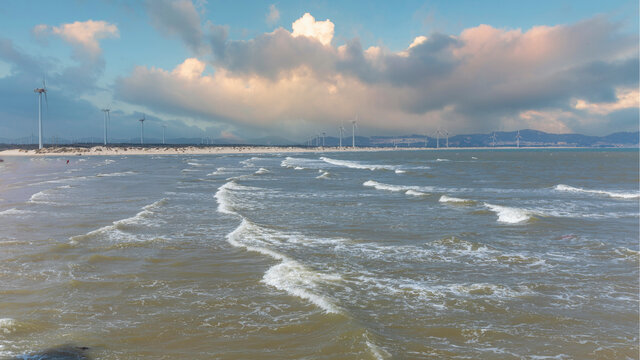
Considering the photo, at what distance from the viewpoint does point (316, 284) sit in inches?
436

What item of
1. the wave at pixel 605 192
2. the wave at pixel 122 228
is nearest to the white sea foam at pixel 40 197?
the wave at pixel 122 228

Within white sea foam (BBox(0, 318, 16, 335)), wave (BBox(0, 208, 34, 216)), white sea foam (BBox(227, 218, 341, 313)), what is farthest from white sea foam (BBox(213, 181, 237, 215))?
white sea foam (BBox(0, 318, 16, 335))

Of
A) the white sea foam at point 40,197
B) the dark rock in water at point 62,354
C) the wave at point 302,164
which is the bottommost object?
the dark rock in water at point 62,354

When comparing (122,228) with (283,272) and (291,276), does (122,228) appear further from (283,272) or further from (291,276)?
(291,276)

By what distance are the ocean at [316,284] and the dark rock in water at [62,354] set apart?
0.12 ft

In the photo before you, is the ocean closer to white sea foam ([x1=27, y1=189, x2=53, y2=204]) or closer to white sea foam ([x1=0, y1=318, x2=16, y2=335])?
white sea foam ([x1=0, y1=318, x2=16, y2=335])

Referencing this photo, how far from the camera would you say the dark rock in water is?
22.9 ft

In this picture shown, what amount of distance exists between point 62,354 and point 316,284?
587 cm

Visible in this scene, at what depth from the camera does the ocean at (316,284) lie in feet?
25.3

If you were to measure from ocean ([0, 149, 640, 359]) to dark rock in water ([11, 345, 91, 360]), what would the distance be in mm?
36

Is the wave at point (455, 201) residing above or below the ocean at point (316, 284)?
above

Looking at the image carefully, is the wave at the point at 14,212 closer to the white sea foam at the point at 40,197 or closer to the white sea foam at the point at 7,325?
the white sea foam at the point at 40,197

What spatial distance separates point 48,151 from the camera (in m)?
145

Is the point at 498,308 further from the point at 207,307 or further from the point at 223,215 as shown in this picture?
the point at 223,215
